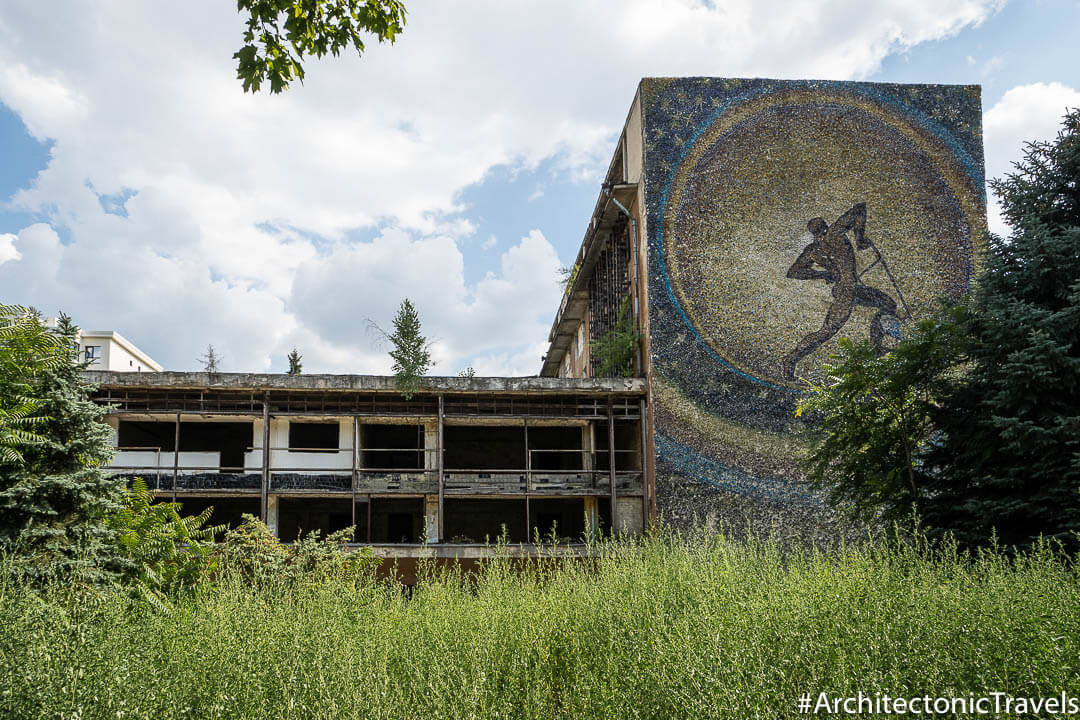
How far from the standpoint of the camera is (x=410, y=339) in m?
18.6

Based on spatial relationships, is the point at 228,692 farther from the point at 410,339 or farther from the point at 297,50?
the point at 410,339

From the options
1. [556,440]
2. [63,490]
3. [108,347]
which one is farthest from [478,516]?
[108,347]

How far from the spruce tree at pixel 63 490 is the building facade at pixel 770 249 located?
1060 centimetres

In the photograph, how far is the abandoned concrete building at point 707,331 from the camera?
18734 millimetres

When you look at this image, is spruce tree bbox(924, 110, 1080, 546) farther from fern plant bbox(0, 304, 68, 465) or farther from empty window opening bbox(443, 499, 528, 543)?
empty window opening bbox(443, 499, 528, 543)

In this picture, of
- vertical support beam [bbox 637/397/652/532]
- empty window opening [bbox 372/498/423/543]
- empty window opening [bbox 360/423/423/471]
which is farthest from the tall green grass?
empty window opening [bbox 360/423/423/471]

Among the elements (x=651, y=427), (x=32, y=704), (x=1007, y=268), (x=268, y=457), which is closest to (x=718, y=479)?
(x=651, y=427)

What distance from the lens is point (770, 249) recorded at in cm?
1998

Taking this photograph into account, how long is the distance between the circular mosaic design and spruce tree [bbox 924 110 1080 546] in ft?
19.5

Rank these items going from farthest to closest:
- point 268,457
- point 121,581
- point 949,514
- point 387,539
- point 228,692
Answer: point 387,539
point 268,457
point 949,514
point 121,581
point 228,692

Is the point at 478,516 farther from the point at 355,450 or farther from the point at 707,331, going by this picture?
the point at 707,331

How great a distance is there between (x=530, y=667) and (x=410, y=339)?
11711 millimetres

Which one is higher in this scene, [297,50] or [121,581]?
[297,50]

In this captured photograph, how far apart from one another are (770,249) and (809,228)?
1.02m
